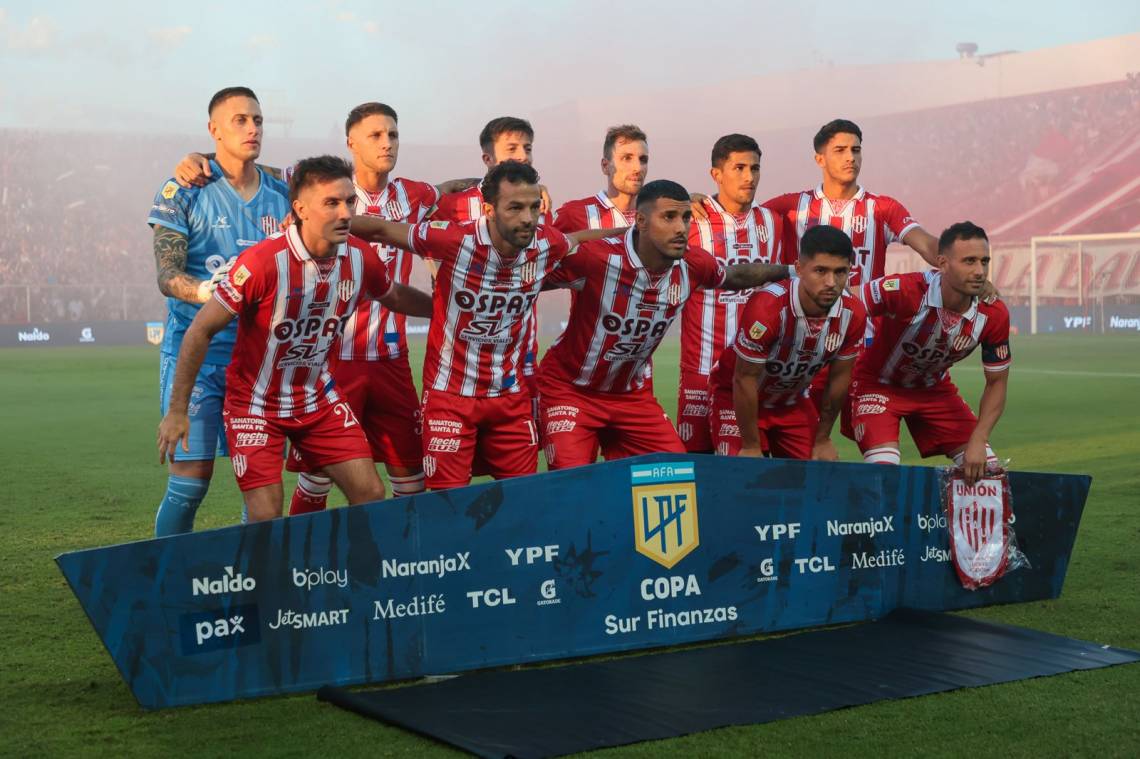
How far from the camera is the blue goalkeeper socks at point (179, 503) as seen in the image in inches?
235

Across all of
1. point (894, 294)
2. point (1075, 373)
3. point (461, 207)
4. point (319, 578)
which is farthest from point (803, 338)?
point (1075, 373)

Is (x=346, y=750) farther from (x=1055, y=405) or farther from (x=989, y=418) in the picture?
(x=1055, y=405)

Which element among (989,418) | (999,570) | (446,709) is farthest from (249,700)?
(989,418)

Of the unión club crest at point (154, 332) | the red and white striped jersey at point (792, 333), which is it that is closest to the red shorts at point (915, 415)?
the red and white striped jersey at point (792, 333)

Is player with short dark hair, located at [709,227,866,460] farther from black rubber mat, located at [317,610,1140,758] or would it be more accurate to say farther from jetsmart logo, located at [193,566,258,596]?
jetsmart logo, located at [193,566,258,596]

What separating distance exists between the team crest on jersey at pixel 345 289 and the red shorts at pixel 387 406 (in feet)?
3.42

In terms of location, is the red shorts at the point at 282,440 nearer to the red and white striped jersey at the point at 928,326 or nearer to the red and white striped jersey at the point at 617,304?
the red and white striped jersey at the point at 617,304

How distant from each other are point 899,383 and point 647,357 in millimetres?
1558

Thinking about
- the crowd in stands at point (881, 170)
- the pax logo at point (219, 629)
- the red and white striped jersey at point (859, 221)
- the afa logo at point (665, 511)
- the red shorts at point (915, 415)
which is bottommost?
the pax logo at point (219, 629)

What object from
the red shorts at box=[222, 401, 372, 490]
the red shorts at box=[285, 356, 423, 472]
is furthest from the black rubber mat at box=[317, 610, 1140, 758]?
the red shorts at box=[285, 356, 423, 472]

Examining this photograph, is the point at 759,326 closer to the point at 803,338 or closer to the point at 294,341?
the point at 803,338

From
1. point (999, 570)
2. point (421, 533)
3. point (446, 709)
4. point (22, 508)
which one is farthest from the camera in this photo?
point (22, 508)

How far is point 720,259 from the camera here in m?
7.52

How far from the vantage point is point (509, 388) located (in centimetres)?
636
